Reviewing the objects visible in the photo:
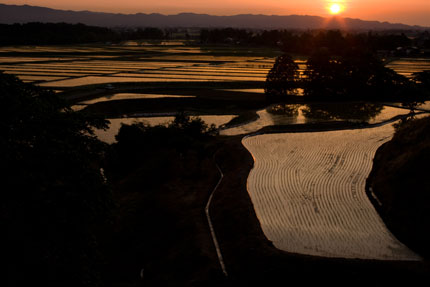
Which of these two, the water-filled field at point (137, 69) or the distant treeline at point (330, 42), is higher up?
the distant treeline at point (330, 42)

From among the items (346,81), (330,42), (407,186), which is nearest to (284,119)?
(346,81)

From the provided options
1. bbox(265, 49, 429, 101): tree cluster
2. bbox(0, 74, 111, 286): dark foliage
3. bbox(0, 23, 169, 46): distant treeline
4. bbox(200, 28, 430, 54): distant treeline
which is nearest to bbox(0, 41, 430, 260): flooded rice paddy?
bbox(265, 49, 429, 101): tree cluster

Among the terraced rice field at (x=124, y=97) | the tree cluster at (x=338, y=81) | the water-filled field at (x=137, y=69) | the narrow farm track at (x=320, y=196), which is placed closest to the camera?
the narrow farm track at (x=320, y=196)

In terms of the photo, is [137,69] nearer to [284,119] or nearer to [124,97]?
[124,97]

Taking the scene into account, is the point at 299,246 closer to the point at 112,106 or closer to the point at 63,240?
the point at 63,240

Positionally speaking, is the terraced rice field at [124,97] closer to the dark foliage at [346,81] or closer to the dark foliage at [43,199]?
the dark foliage at [346,81]

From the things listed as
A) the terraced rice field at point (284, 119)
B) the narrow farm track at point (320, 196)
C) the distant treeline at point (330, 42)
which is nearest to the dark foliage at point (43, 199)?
the narrow farm track at point (320, 196)
